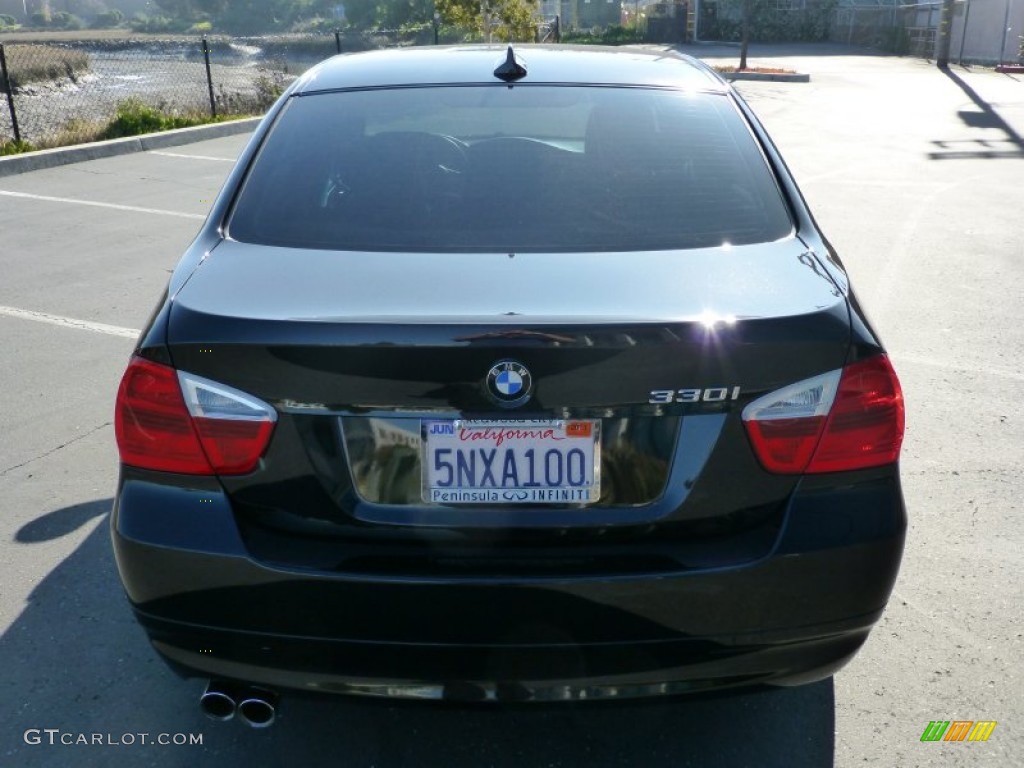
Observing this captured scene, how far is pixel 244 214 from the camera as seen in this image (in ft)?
9.70

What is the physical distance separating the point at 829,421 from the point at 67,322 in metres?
5.51

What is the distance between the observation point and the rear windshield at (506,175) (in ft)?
9.11

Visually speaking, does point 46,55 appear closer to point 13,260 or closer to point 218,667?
point 13,260

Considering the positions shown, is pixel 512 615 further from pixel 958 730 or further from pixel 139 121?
pixel 139 121

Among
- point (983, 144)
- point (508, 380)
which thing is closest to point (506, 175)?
point (508, 380)

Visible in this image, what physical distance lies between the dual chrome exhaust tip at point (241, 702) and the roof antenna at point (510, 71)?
1.95 meters

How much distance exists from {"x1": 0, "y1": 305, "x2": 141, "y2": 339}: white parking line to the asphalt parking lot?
2 centimetres

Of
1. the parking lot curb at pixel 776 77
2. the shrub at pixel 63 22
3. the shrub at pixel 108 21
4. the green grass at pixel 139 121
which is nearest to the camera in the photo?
the green grass at pixel 139 121

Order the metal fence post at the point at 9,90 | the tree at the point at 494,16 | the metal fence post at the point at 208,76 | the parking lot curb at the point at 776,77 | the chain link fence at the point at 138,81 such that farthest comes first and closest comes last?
the parking lot curb at the point at 776,77, the tree at the point at 494,16, the metal fence post at the point at 208,76, the chain link fence at the point at 138,81, the metal fence post at the point at 9,90

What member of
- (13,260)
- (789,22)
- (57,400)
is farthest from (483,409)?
(789,22)

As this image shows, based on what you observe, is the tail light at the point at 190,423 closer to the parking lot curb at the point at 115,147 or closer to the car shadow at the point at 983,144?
the parking lot curb at the point at 115,147

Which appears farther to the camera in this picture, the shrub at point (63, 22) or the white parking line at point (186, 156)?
the shrub at point (63, 22)

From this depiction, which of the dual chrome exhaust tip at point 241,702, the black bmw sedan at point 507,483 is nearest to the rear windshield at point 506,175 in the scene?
the black bmw sedan at point 507,483

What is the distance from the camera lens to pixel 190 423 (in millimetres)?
2328
